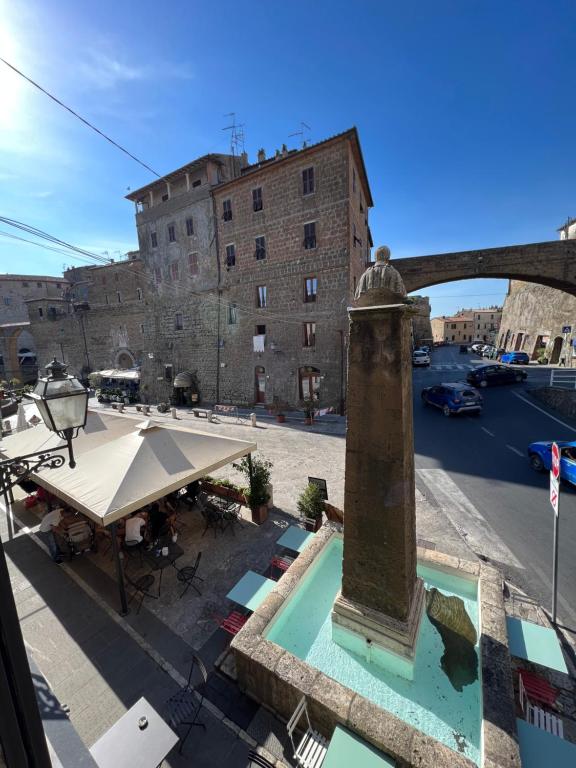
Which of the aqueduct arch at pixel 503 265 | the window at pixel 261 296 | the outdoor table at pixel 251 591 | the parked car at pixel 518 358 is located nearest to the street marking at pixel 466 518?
the outdoor table at pixel 251 591

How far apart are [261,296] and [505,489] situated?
15.6 metres

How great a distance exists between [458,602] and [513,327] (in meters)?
42.1

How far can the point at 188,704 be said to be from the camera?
3.86 meters

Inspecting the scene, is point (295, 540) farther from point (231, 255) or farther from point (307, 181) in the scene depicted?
point (231, 255)

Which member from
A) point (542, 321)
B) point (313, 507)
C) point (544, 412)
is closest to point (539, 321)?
point (542, 321)

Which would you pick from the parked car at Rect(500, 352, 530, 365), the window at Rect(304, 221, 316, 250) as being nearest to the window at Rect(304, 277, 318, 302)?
the window at Rect(304, 221, 316, 250)

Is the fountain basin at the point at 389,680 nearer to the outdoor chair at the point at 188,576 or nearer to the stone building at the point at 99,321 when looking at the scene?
the outdoor chair at the point at 188,576

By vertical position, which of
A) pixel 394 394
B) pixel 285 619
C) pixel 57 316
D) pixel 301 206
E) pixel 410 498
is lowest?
pixel 285 619

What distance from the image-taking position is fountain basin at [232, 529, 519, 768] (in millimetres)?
3039

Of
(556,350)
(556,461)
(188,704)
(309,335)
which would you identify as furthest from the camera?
(556,350)

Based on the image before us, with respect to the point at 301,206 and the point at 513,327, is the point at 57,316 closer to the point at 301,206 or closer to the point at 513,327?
the point at 301,206

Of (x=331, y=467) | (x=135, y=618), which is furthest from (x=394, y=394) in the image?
(x=331, y=467)

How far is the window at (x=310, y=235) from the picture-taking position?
56.5 ft

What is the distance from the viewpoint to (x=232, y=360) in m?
21.2
